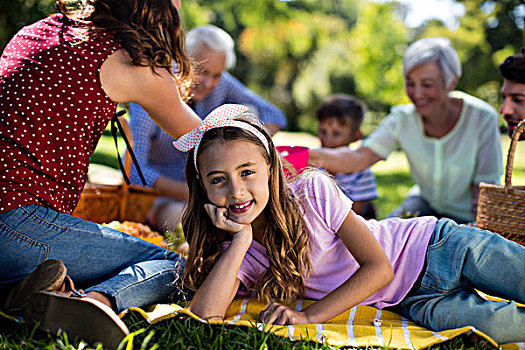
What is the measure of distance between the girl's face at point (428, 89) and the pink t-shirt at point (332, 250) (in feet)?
6.06

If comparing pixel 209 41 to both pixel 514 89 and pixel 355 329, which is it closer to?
pixel 514 89

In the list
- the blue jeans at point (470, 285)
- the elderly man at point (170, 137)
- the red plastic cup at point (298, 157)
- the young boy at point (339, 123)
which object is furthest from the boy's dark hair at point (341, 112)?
the blue jeans at point (470, 285)

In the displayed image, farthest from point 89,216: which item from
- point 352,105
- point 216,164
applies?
point 352,105

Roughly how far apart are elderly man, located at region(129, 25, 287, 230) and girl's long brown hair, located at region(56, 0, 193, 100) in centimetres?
127

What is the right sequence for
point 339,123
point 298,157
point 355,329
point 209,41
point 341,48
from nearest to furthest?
point 355,329 → point 298,157 → point 209,41 → point 339,123 → point 341,48

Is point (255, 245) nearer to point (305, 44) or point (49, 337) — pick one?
point (49, 337)

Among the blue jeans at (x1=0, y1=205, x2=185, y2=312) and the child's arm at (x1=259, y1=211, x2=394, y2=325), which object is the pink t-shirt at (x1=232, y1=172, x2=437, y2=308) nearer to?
the child's arm at (x1=259, y1=211, x2=394, y2=325)

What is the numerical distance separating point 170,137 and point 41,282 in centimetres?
228

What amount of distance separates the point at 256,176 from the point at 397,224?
2.48 feet

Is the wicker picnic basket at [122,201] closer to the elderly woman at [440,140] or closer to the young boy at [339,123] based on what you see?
the elderly woman at [440,140]

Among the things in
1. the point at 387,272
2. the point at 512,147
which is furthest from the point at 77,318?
the point at 512,147

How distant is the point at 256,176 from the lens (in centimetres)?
214

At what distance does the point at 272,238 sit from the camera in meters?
2.26

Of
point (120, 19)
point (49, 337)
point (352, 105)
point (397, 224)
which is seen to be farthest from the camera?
point (352, 105)
